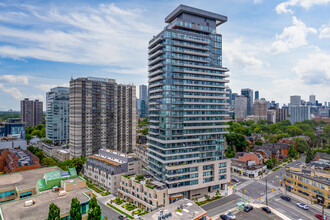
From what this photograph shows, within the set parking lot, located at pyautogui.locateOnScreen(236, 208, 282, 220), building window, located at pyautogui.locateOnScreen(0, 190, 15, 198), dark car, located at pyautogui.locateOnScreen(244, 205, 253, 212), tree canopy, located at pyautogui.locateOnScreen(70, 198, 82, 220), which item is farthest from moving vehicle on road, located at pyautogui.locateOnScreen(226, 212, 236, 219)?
building window, located at pyautogui.locateOnScreen(0, 190, 15, 198)

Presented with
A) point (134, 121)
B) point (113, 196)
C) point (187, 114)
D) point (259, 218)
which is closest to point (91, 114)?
point (134, 121)

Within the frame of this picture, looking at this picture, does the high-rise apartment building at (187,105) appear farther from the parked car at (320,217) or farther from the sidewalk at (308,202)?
the parked car at (320,217)

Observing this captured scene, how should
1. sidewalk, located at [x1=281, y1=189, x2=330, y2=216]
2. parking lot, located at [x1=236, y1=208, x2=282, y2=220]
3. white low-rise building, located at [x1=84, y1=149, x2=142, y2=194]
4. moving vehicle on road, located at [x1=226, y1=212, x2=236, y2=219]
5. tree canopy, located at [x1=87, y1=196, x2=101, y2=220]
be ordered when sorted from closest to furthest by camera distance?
tree canopy, located at [x1=87, y1=196, x2=101, y2=220], moving vehicle on road, located at [x1=226, y1=212, x2=236, y2=219], parking lot, located at [x1=236, y1=208, x2=282, y2=220], sidewalk, located at [x1=281, y1=189, x2=330, y2=216], white low-rise building, located at [x1=84, y1=149, x2=142, y2=194]

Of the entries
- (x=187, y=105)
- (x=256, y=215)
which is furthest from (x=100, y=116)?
(x=256, y=215)

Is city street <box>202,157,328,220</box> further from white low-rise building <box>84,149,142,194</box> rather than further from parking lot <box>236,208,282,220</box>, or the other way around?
white low-rise building <box>84,149,142,194</box>

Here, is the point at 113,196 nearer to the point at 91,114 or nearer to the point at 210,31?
the point at 91,114
